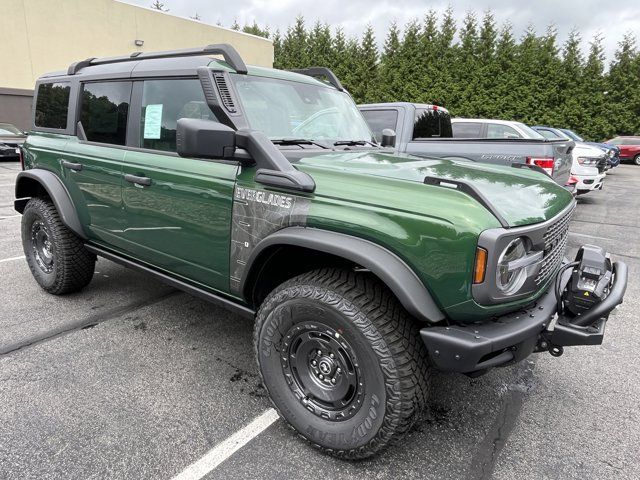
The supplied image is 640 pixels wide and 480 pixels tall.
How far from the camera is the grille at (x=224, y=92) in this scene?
2588 millimetres

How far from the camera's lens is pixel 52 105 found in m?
4.00

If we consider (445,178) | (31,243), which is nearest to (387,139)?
(445,178)

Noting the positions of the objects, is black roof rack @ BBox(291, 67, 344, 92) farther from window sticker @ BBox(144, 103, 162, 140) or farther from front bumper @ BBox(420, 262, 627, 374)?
front bumper @ BBox(420, 262, 627, 374)

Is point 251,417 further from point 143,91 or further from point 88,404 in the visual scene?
point 143,91

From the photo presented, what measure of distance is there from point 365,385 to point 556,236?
1.23 m

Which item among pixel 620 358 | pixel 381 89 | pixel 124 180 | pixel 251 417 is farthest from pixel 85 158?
pixel 381 89

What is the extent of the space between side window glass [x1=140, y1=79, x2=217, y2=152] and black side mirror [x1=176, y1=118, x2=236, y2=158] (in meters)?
0.60

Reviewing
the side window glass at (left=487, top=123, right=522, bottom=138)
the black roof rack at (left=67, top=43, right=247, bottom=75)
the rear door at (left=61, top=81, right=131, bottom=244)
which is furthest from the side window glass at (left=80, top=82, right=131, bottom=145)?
the side window glass at (left=487, top=123, right=522, bottom=138)

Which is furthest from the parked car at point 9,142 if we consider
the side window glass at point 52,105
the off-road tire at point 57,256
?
the off-road tire at point 57,256

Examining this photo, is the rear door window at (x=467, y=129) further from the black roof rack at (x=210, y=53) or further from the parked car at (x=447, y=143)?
the black roof rack at (x=210, y=53)

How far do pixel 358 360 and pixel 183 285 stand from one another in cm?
145

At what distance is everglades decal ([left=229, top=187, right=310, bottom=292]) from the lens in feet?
7.36

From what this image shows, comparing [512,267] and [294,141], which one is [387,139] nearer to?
[294,141]

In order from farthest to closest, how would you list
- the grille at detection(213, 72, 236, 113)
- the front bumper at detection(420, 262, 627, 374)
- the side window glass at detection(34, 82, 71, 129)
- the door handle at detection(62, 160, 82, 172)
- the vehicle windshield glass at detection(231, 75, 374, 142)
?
1. the side window glass at detection(34, 82, 71, 129)
2. the door handle at detection(62, 160, 82, 172)
3. the vehicle windshield glass at detection(231, 75, 374, 142)
4. the grille at detection(213, 72, 236, 113)
5. the front bumper at detection(420, 262, 627, 374)
